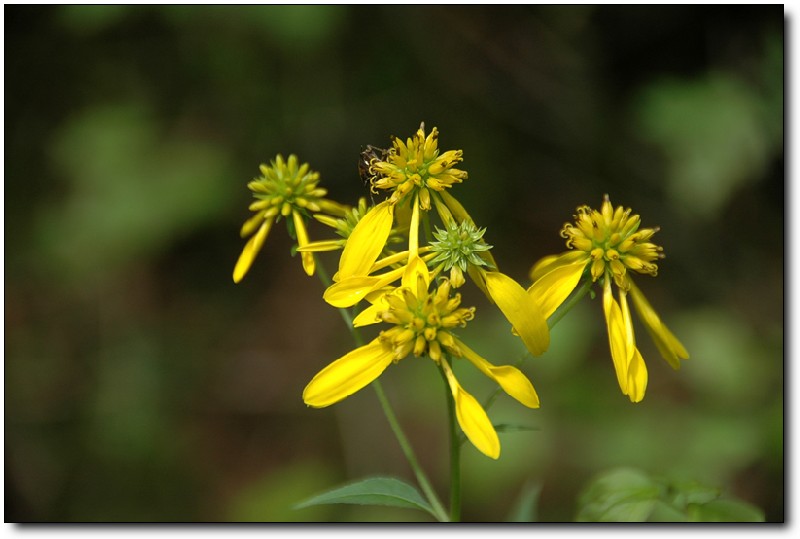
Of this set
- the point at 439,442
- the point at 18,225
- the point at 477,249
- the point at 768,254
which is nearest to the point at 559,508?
the point at 439,442

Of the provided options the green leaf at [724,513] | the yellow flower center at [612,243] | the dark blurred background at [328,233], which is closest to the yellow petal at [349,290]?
the yellow flower center at [612,243]

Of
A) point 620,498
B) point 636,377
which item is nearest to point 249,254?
point 636,377

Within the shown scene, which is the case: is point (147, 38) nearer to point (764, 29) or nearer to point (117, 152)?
point (117, 152)

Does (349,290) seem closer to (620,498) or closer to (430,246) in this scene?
(430,246)

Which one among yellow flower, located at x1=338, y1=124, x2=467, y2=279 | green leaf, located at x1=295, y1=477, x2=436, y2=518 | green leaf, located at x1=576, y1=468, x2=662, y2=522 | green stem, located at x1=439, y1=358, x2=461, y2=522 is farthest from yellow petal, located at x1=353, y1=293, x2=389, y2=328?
green leaf, located at x1=576, y1=468, x2=662, y2=522

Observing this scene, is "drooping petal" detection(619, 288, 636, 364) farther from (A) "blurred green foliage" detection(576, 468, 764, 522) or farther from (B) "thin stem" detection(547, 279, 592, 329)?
(A) "blurred green foliage" detection(576, 468, 764, 522)

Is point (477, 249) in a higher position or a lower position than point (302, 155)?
lower
